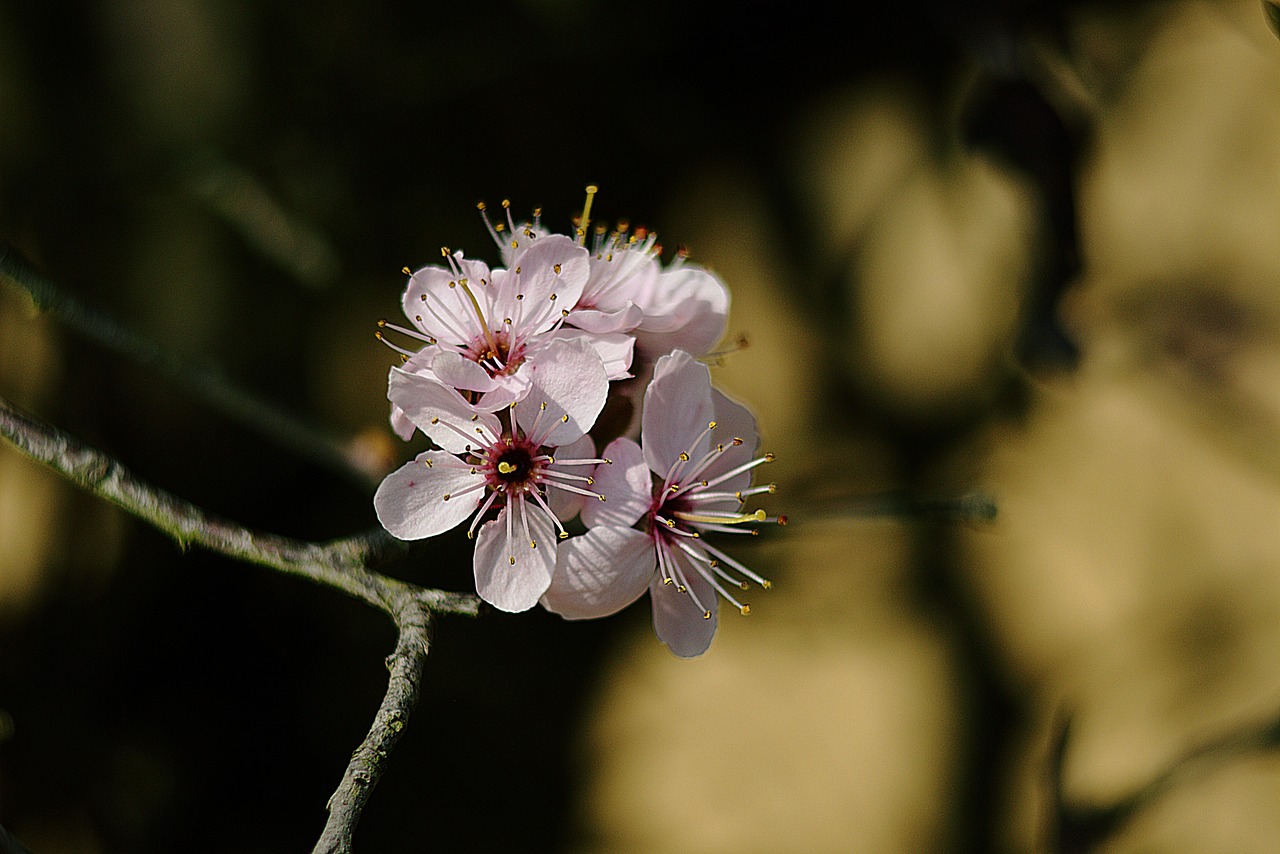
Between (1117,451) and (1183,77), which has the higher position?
(1183,77)

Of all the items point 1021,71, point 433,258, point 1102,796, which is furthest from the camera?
point 433,258

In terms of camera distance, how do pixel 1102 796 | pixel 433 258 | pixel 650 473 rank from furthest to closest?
pixel 433 258
pixel 1102 796
pixel 650 473

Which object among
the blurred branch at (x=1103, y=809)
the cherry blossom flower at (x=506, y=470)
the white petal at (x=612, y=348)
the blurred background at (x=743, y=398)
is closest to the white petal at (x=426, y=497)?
the cherry blossom flower at (x=506, y=470)

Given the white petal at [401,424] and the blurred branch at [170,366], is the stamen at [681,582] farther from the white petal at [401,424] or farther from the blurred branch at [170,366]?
the blurred branch at [170,366]

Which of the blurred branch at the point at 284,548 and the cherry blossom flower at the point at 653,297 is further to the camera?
the cherry blossom flower at the point at 653,297

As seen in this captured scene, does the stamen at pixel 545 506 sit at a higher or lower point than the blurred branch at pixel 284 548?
higher

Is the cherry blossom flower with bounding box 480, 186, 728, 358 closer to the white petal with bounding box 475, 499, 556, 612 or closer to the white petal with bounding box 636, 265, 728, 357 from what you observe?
the white petal with bounding box 636, 265, 728, 357

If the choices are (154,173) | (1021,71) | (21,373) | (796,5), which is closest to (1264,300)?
(1021,71)

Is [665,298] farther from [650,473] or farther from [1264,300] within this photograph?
[1264,300]
